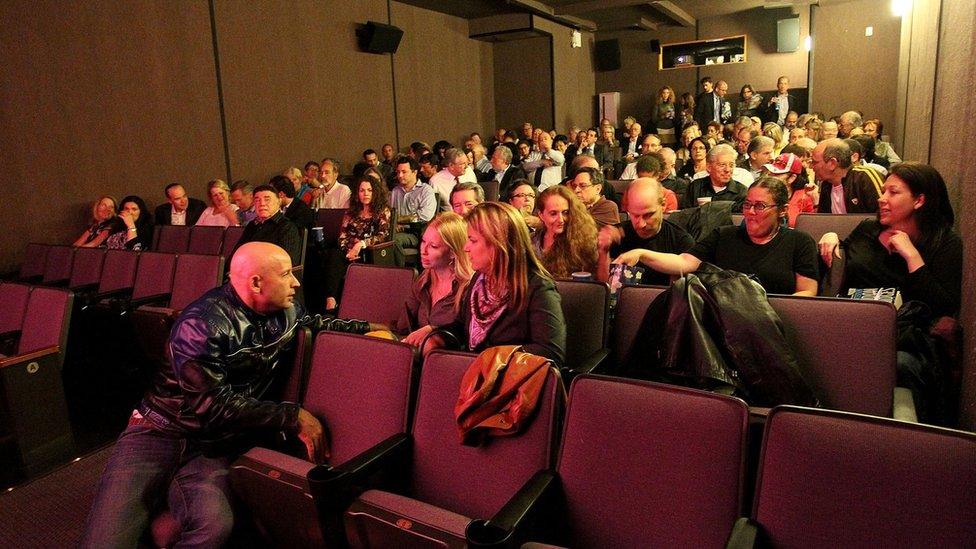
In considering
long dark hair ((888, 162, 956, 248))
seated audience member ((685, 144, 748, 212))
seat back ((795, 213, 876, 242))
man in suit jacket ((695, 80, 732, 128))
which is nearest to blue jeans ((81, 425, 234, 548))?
long dark hair ((888, 162, 956, 248))

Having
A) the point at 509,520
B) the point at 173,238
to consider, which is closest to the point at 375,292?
the point at 509,520

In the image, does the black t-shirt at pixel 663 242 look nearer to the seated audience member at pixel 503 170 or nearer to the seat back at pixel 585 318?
the seat back at pixel 585 318

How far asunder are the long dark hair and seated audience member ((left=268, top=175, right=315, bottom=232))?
14.0 ft

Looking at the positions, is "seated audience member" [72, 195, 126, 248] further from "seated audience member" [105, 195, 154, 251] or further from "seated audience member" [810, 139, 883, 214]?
"seated audience member" [810, 139, 883, 214]

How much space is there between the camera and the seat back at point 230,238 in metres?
5.04

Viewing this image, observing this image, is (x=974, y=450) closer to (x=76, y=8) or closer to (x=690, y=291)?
(x=690, y=291)

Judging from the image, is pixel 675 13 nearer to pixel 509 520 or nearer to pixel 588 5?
pixel 588 5

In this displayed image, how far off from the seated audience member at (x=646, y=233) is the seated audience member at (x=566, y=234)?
10 centimetres

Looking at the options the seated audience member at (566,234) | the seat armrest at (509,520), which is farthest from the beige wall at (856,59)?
the seat armrest at (509,520)

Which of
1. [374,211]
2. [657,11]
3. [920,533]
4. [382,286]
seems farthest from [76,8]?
[657,11]

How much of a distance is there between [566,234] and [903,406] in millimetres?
1557

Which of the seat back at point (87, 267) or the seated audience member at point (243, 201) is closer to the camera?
the seat back at point (87, 267)

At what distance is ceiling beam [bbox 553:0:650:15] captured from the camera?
31.5 ft

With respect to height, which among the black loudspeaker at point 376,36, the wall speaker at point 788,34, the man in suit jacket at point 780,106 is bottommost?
the man in suit jacket at point 780,106
